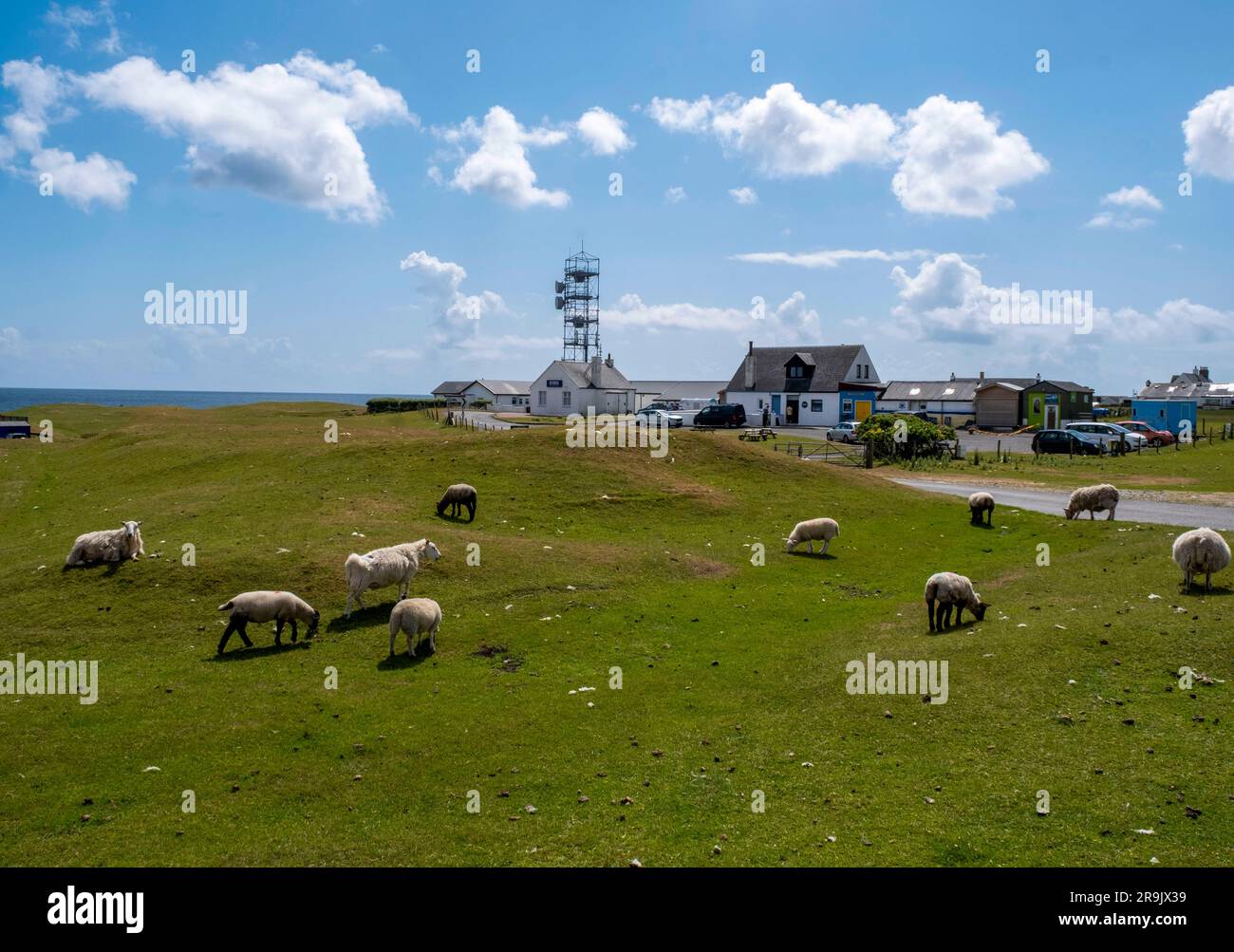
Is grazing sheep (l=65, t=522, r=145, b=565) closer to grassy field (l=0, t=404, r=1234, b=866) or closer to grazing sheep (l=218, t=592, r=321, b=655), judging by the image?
grassy field (l=0, t=404, r=1234, b=866)

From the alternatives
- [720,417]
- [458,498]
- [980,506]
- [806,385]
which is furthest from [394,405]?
[980,506]

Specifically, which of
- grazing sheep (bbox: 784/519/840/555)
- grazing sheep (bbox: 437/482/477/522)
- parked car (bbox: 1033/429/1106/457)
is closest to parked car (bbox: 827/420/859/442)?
parked car (bbox: 1033/429/1106/457)

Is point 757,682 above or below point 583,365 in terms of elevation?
below

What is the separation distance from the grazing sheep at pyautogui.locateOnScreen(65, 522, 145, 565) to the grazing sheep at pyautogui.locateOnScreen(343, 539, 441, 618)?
8.07 meters

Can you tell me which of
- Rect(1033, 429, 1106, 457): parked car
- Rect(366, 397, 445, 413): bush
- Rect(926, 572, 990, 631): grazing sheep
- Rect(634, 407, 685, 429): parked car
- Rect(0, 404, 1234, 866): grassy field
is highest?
Rect(366, 397, 445, 413): bush

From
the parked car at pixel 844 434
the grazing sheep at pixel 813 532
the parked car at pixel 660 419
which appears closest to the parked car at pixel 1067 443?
the parked car at pixel 844 434

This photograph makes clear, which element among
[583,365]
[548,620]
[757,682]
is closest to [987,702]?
[757,682]

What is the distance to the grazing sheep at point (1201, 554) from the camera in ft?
73.7

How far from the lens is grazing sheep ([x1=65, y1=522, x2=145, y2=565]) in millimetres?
26203

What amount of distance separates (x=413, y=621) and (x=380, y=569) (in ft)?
11.5

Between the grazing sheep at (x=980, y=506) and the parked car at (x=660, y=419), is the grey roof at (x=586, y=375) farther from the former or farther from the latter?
the grazing sheep at (x=980, y=506)

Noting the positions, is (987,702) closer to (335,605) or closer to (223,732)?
(223,732)
